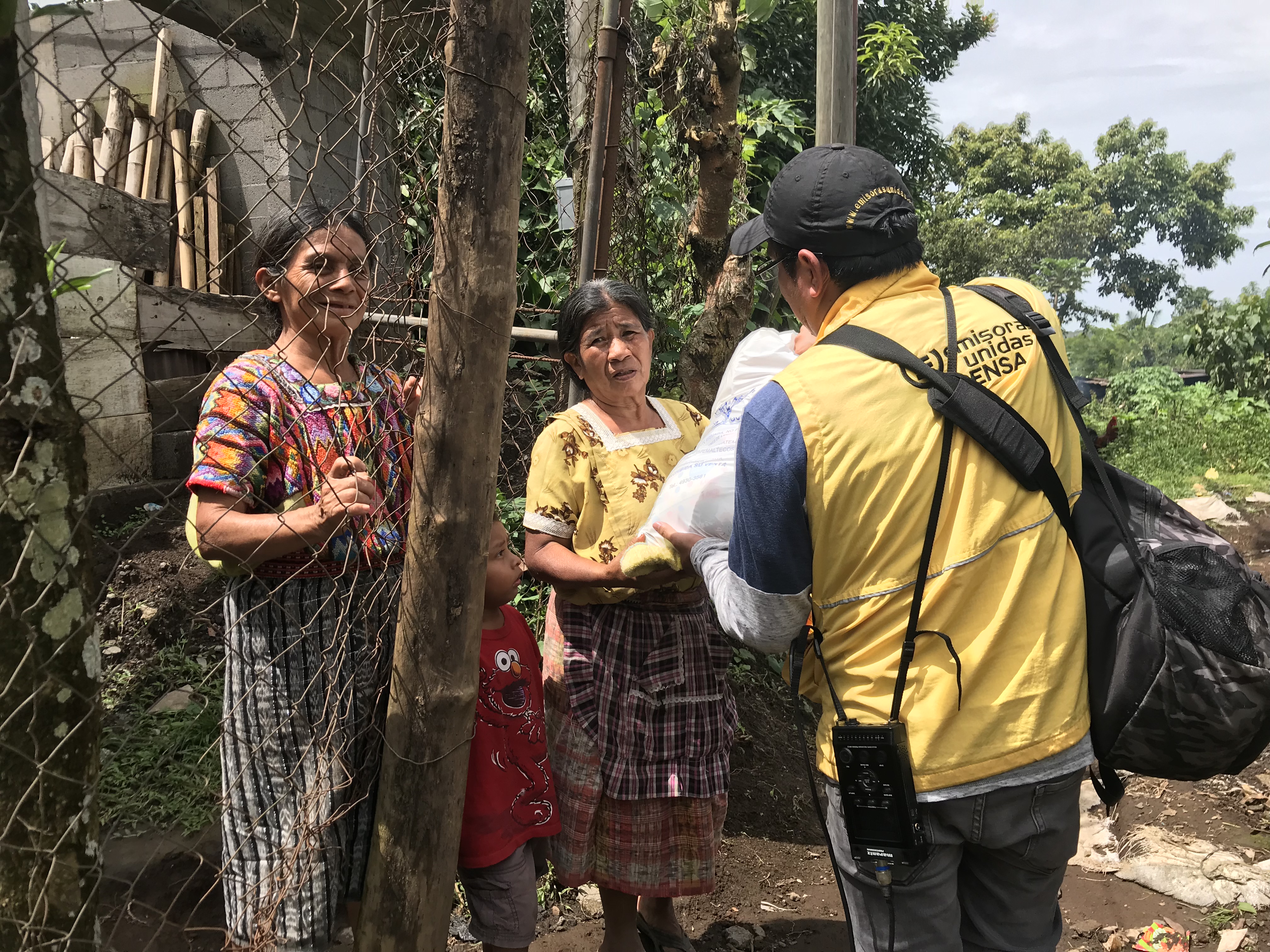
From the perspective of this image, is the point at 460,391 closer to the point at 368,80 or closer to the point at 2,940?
the point at 368,80

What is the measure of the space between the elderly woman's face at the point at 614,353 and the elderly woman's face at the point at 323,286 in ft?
2.04

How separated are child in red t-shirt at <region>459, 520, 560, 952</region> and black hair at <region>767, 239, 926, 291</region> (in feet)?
2.76

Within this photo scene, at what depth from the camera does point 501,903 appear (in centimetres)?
194

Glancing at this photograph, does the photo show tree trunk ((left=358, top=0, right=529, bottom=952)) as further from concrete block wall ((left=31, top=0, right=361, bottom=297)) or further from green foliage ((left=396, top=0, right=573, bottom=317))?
concrete block wall ((left=31, top=0, right=361, bottom=297))

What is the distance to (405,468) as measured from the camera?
1.89 metres

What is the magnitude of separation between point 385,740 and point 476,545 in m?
0.41

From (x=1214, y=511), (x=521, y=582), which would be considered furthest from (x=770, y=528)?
(x=1214, y=511)

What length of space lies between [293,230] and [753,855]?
2569 millimetres

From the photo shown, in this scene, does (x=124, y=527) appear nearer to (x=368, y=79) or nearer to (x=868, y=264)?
(x=368, y=79)

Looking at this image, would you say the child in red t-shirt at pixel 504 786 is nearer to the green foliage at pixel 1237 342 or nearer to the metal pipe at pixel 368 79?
the metal pipe at pixel 368 79

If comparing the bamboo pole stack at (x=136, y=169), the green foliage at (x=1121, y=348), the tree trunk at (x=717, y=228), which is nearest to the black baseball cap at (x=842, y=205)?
the tree trunk at (x=717, y=228)

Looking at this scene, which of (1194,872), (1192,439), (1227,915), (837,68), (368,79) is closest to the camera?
(368,79)

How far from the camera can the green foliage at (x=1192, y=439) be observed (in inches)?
373

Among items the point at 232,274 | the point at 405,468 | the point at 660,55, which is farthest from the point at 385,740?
the point at 232,274
